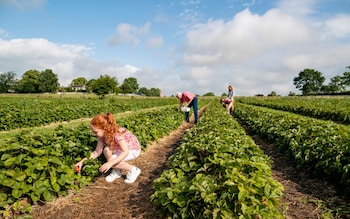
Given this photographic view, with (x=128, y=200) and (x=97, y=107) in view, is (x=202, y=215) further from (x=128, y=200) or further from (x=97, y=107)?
(x=97, y=107)

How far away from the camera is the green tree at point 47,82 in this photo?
307 feet

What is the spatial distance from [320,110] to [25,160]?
20.2 m

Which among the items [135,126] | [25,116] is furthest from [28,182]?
[25,116]

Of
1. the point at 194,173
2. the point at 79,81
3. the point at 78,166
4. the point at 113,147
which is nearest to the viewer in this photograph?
the point at 194,173

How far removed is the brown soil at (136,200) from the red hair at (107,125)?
34.3 inches

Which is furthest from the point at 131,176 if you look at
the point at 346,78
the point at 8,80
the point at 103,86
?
the point at 8,80

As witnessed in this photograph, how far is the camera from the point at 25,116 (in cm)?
1365

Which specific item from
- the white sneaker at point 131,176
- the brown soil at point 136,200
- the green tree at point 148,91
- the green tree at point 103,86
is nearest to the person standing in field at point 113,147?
the white sneaker at point 131,176

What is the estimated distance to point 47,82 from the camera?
93875mm

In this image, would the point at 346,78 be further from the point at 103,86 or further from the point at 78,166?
the point at 78,166

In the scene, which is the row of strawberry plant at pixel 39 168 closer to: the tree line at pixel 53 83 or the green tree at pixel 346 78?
the tree line at pixel 53 83

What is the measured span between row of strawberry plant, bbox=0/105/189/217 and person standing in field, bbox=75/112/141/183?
25cm

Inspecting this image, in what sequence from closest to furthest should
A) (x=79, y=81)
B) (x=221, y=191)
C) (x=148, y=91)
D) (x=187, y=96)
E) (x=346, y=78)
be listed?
(x=221, y=191)
(x=187, y=96)
(x=346, y=78)
(x=148, y=91)
(x=79, y=81)

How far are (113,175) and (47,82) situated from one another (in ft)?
331
